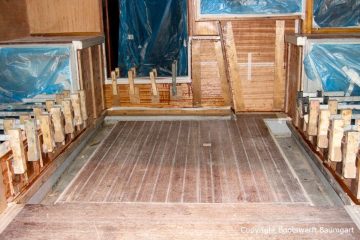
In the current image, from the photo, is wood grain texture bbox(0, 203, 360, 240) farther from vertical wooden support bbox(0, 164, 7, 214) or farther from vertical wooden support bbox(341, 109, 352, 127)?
vertical wooden support bbox(341, 109, 352, 127)

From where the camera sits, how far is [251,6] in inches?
204

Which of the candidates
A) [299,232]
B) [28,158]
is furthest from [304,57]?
[28,158]

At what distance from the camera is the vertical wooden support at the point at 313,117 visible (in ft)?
11.0

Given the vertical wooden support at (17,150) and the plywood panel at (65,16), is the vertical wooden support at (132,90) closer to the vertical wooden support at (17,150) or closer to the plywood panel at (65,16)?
the plywood panel at (65,16)

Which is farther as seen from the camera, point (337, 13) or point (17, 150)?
point (337, 13)

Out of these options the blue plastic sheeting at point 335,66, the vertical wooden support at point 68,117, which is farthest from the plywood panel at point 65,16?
the blue plastic sheeting at point 335,66

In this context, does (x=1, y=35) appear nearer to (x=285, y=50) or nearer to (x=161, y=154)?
(x=161, y=154)

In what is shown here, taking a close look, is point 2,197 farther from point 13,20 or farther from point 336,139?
point 13,20

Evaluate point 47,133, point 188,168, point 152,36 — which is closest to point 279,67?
point 152,36

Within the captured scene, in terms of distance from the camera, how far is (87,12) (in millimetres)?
5461

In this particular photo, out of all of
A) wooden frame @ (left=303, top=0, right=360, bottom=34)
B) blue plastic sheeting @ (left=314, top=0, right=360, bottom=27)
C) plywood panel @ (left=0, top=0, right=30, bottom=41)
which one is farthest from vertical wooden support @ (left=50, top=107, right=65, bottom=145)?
blue plastic sheeting @ (left=314, top=0, right=360, bottom=27)

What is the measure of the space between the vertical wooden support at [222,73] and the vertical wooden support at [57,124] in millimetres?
2473

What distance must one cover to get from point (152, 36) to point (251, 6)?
4.99 feet

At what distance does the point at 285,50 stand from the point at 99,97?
2.47m
